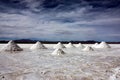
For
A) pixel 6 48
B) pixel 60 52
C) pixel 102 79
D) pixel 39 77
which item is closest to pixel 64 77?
pixel 39 77

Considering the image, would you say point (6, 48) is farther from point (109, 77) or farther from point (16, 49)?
point (109, 77)

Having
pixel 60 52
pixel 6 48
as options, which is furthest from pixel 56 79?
pixel 6 48

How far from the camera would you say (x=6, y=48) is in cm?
1285

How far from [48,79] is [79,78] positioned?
2.56 feet

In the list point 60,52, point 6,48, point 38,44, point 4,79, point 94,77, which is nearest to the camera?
point 4,79

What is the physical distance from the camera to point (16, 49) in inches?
518

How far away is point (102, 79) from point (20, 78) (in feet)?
6.59

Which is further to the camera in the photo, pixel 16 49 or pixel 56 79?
pixel 16 49

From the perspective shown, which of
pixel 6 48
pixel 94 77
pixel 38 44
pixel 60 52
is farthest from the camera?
pixel 38 44

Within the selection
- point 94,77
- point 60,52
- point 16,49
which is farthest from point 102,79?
point 16,49

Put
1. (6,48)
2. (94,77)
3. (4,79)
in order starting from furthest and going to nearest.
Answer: (6,48) → (94,77) → (4,79)

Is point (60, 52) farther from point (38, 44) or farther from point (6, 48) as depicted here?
point (38, 44)

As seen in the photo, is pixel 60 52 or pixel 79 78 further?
pixel 60 52

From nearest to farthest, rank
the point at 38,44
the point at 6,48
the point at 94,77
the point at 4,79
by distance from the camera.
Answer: the point at 4,79
the point at 94,77
the point at 6,48
the point at 38,44
